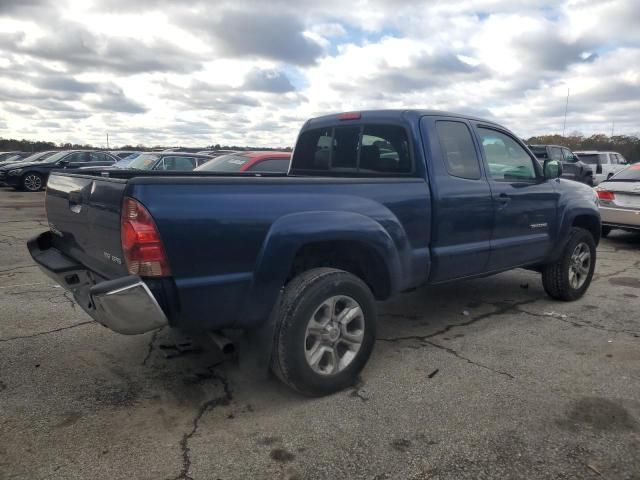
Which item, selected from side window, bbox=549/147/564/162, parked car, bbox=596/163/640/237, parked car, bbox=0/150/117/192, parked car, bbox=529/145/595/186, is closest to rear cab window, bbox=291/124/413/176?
parked car, bbox=596/163/640/237

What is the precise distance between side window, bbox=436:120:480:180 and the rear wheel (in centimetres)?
1919

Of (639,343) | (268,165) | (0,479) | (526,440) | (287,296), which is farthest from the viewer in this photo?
(268,165)

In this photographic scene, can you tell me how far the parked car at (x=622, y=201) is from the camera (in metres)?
8.71

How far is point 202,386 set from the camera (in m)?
3.50

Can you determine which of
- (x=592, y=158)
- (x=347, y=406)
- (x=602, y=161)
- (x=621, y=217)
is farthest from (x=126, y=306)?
(x=602, y=161)

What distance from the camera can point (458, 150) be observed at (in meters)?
4.27

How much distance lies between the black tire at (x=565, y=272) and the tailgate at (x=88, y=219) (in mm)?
4295

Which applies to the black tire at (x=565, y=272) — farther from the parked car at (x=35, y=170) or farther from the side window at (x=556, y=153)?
the parked car at (x=35, y=170)

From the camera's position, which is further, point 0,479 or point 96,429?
point 96,429

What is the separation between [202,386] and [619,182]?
27.7ft

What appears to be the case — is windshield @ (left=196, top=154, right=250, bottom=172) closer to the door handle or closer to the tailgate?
the tailgate

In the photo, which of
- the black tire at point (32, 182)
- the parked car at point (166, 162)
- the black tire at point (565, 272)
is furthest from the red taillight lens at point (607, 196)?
the black tire at point (32, 182)

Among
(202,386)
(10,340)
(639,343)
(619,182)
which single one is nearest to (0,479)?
(202,386)

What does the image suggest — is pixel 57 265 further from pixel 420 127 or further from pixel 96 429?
pixel 420 127
